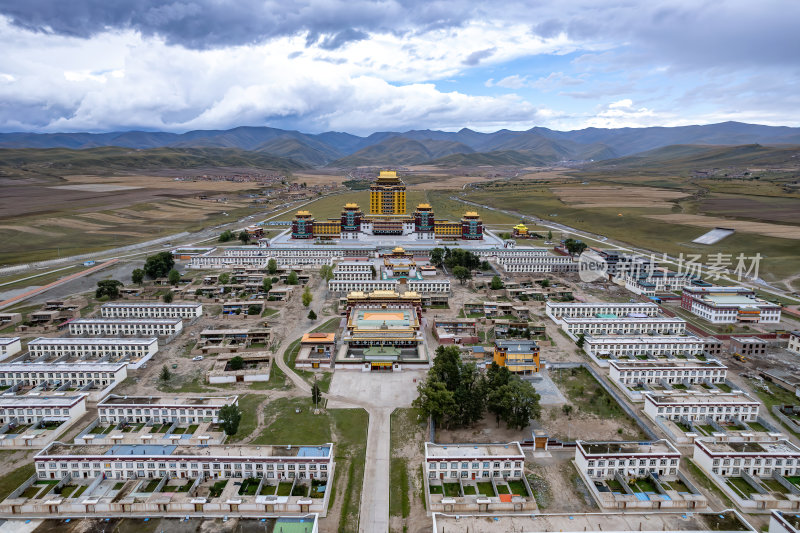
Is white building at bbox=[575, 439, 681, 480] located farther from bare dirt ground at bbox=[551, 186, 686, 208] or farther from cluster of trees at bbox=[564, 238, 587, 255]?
bare dirt ground at bbox=[551, 186, 686, 208]

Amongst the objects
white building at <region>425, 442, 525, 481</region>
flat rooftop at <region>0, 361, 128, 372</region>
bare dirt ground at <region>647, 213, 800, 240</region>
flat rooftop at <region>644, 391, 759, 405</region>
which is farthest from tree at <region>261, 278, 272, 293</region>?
bare dirt ground at <region>647, 213, 800, 240</region>

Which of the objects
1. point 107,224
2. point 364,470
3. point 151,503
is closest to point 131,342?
point 151,503

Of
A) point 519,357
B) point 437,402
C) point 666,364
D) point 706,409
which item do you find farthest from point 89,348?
point 666,364

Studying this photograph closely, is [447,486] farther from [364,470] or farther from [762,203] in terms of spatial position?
[762,203]

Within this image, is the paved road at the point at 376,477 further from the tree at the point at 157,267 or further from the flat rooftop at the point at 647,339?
the tree at the point at 157,267

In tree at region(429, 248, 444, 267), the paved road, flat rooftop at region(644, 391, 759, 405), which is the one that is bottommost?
the paved road

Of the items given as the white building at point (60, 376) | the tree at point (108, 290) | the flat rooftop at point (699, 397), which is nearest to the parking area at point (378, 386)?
the flat rooftop at point (699, 397)

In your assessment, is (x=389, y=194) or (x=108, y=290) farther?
(x=389, y=194)

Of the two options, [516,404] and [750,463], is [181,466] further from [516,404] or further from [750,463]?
[750,463]
